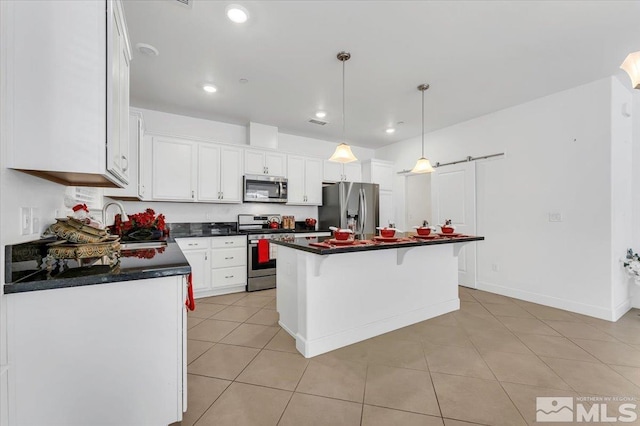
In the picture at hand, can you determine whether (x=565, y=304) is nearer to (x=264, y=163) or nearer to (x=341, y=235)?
(x=341, y=235)

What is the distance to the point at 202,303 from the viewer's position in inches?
142

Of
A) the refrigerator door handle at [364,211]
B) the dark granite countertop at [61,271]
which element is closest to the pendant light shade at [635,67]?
the dark granite countertop at [61,271]

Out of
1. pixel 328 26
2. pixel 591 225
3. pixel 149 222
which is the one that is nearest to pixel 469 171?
pixel 591 225

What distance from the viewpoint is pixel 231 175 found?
4.25m

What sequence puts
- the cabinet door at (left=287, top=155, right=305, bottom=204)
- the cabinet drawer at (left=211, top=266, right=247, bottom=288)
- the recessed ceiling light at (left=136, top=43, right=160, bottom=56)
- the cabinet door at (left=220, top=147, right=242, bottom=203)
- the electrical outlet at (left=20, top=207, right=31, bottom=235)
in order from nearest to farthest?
the electrical outlet at (left=20, top=207, right=31, bottom=235) → the recessed ceiling light at (left=136, top=43, right=160, bottom=56) → the cabinet drawer at (left=211, top=266, right=247, bottom=288) → the cabinet door at (left=220, top=147, right=242, bottom=203) → the cabinet door at (left=287, top=155, right=305, bottom=204)

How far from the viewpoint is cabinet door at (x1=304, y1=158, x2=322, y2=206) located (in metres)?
4.96

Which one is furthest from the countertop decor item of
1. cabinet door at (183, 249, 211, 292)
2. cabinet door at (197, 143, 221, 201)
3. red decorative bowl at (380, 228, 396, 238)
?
red decorative bowl at (380, 228, 396, 238)

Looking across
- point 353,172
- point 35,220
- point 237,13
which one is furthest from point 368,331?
point 353,172

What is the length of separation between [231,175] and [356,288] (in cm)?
279

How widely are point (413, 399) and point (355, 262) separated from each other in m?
1.10

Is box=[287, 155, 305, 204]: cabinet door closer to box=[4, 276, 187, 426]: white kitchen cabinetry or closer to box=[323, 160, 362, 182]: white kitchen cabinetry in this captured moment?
box=[323, 160, 362, 182]: white kitchen cabinetry

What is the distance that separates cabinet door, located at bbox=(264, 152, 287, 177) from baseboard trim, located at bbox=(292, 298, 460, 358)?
108 inches

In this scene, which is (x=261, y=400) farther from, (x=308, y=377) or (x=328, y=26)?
(x=328, y=26)

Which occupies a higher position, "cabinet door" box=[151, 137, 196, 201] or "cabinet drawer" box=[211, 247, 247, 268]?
"cabinet door" box=[151, 137, 196, 201]
